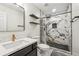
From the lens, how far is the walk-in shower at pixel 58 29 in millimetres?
2615

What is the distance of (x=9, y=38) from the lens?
5.06 feet

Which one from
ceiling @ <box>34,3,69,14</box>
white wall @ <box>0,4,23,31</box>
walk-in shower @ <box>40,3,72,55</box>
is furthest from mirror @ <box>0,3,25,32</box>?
walk-in shower @ <box>40,3,72,55</box>

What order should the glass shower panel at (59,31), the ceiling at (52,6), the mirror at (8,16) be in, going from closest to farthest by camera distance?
the mirror at (8,16) < the glass shower panel at (59,31) < the ceiling at (52,6)

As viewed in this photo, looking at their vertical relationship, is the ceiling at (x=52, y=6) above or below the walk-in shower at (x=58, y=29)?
above

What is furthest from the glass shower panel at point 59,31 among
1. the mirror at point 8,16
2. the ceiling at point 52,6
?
the mirror at point 8,16

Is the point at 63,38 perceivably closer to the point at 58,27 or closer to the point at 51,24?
the point at 58,27

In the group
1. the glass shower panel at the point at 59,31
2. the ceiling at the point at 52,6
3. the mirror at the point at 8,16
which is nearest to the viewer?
the mirror at the point at 8,16

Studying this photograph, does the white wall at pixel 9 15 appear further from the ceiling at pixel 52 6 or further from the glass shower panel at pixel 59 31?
the glass shower panel at pixel 59 31

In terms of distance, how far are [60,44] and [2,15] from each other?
2638 millimetres

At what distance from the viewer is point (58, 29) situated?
A: 2.88 m

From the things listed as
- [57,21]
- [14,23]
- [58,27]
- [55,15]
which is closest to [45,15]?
[55,15]

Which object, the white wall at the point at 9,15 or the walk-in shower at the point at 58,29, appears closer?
the white wall at the point at 9,15

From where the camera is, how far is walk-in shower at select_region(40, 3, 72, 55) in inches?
103

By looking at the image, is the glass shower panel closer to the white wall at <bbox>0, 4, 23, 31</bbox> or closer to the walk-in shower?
the walk-in shower
